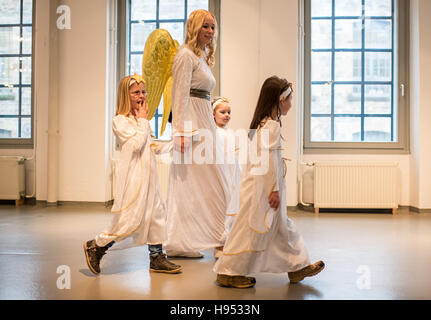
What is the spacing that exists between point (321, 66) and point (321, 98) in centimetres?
45

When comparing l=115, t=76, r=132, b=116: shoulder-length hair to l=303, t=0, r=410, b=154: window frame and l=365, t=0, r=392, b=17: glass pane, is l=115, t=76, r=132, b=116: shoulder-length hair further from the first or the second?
l=365, t=0, r=392, b=17: glass pane

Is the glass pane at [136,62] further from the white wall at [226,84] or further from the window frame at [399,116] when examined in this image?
the window frame at [399,116]

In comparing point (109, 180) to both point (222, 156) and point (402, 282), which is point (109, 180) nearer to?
point (222, 156)

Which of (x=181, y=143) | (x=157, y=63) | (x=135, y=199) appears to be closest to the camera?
(x=135, y=199)

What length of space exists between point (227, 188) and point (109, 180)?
3.57 m

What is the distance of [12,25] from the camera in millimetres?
7172

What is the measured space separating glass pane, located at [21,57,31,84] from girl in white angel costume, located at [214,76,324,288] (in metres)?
5.42

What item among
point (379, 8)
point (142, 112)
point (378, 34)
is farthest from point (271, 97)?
point (379, 8)

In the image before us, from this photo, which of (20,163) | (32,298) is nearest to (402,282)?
(32,298)

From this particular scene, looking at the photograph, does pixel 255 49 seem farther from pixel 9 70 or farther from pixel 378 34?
pixel 9 70

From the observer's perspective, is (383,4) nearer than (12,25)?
Yes

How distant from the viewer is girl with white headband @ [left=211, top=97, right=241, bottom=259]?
348 centimetres

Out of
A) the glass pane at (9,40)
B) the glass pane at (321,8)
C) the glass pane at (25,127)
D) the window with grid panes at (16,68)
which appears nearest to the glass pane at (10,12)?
the window with grid panes at (16,68)

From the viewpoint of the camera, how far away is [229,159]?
3.65 m
